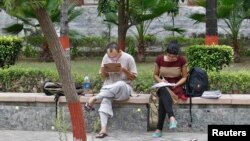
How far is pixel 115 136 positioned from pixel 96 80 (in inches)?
49.3

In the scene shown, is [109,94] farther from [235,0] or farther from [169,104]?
[235,0]

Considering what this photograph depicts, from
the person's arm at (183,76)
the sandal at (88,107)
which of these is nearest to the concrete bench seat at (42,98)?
the sandal at (88,107)

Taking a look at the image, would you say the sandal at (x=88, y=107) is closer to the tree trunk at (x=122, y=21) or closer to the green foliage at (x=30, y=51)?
the tree trunk at (x=122, y=21)

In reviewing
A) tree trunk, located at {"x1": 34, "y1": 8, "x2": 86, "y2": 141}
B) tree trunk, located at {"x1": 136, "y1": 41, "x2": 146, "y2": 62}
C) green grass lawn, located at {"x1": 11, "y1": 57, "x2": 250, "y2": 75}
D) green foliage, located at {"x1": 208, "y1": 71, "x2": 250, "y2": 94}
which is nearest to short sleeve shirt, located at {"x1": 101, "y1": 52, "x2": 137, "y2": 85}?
green foliage, located at {"x1": 208, "y1": 71, "x2": 250, "y2": 94}

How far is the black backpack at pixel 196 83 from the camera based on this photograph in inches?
344

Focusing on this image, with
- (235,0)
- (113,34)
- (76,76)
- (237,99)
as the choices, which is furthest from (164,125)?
(113,34)

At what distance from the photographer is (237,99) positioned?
28.5ft

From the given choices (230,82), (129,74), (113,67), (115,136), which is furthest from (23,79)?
(230,82)

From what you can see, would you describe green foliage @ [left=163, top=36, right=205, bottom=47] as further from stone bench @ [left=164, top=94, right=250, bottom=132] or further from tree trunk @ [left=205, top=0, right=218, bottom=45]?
stone bench @ [left=164, top=94, right=250, bottom=132]

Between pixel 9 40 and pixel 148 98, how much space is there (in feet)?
16.1

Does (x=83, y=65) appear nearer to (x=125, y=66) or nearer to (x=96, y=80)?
(x=96, y=80)

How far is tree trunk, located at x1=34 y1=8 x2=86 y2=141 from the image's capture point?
6254 millimetres

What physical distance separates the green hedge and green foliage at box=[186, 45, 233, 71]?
208cm

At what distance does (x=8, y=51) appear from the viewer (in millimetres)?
12359
